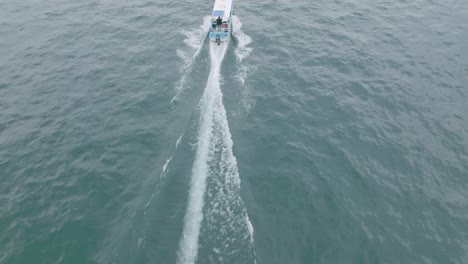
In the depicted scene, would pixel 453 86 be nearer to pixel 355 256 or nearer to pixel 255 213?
pixel 355 256

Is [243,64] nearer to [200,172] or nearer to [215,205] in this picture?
[200,172]

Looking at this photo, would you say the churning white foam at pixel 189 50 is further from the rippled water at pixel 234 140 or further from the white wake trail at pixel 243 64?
the white wake trail at pixel 243 64

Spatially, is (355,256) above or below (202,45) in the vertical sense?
below

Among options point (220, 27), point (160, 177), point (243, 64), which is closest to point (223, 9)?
point (220, 27)

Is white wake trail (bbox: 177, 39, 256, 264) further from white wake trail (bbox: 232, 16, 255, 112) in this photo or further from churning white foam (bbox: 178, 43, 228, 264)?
white wake trail (bbox: 232, 16, 255, 112)

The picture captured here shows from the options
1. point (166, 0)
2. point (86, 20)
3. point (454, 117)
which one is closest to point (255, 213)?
point (454, 117)

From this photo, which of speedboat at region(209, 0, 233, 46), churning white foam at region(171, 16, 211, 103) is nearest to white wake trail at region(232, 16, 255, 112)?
speedboat at region(209, 0, 233, 46)
